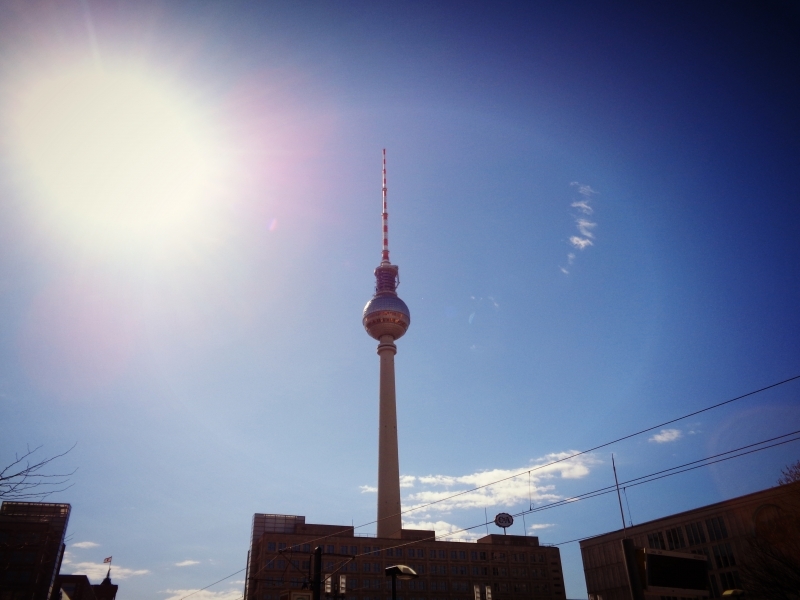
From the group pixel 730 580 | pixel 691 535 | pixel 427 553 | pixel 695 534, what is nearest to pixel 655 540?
pixel 691 535

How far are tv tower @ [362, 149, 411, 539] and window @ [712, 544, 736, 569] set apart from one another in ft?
202

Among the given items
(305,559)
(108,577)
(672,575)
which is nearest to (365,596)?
(305,559)

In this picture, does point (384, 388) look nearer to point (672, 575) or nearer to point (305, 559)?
point (305, 559)

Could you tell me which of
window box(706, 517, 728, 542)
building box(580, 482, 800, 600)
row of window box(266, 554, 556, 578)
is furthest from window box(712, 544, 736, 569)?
row of window box(266, 554, 556, 578)

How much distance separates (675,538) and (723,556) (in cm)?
745

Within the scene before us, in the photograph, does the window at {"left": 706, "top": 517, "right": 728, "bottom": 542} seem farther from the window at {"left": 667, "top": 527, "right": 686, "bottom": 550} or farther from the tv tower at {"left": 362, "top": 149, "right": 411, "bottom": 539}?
the tv tower at {"left": 362, "top": 149, "right": 411, "bottom": 539}

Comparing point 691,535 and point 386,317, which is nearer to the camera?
point 691,535

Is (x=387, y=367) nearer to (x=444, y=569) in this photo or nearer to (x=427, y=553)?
(x=427, y=553)

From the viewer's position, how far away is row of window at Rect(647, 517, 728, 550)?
67625mm

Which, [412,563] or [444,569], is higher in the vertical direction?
[412,563]

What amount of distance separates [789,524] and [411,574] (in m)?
36.4

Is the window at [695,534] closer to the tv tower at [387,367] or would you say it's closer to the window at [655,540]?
the window at [655,540]

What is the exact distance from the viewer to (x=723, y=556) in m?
66.6

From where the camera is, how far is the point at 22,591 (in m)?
97.9
